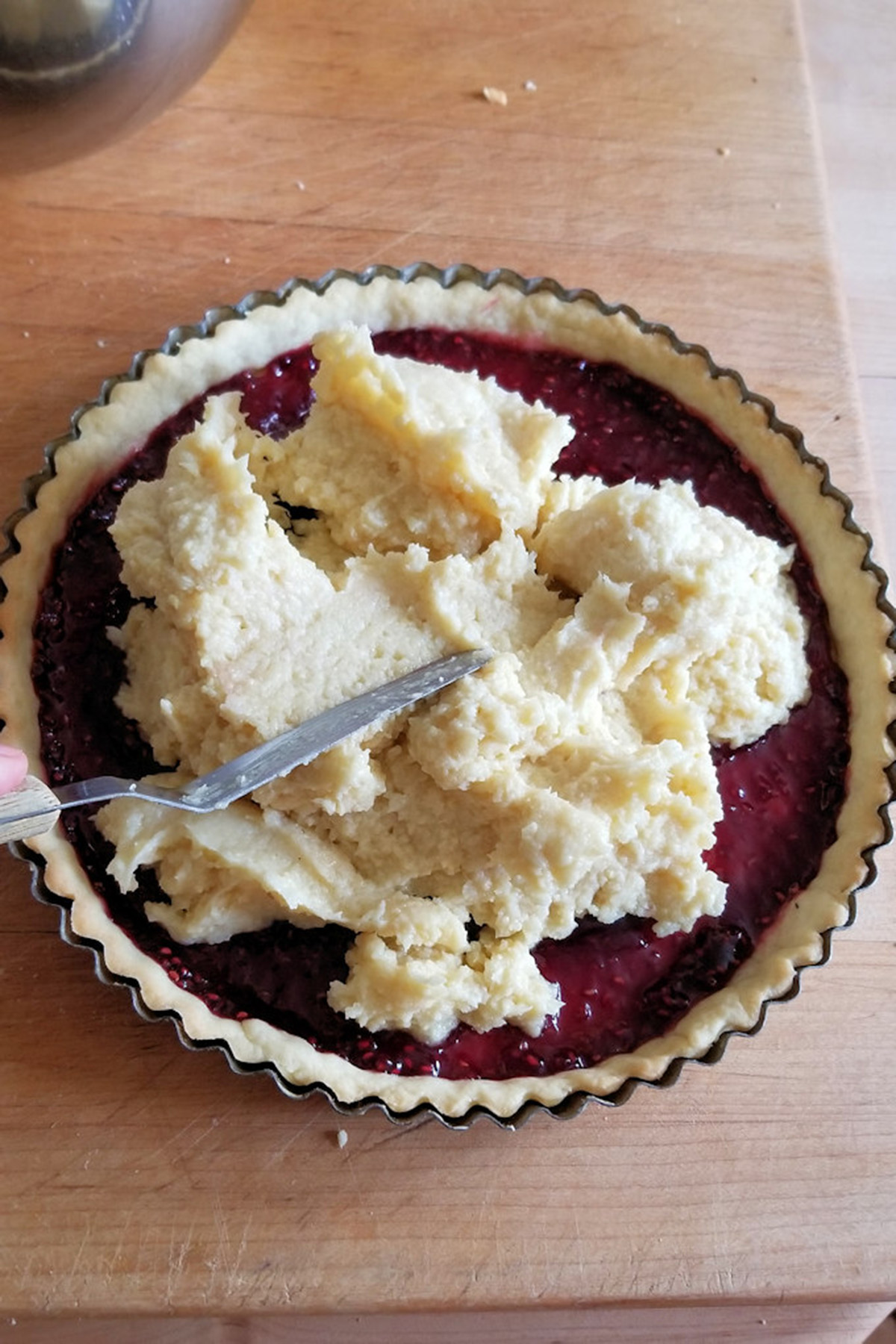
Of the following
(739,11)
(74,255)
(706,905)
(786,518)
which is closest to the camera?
(706,905)

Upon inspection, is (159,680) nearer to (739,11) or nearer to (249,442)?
(249,442)

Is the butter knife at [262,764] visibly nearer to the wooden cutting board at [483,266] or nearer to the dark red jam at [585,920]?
the dark red jam at [585,920]

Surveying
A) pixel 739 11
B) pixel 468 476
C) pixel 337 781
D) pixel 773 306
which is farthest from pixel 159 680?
pixel 739 11

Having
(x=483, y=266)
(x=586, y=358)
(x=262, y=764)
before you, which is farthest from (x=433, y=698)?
(x=483, y=266)

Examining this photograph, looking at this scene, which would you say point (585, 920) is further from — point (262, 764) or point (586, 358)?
point (586, 358)

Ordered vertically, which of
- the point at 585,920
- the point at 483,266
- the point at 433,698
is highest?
the point at 483,266

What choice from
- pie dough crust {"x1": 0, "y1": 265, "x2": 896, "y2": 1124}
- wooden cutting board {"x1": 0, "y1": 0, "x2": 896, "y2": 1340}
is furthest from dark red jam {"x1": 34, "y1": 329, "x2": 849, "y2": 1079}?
wooden cutting board {"x1": 0, "y1": 0, "x2": 896, "y2": 1340}

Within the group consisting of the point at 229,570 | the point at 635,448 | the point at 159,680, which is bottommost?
the point at 635,448

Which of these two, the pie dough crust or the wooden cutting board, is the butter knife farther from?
the wooden cutting board
